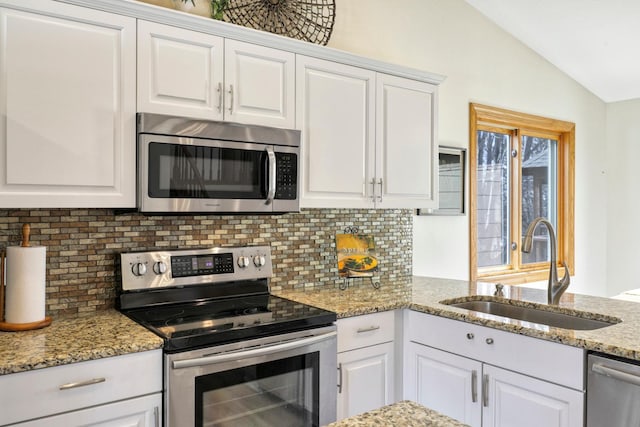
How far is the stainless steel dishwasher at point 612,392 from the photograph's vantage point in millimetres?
1579

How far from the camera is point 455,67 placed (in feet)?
11.4

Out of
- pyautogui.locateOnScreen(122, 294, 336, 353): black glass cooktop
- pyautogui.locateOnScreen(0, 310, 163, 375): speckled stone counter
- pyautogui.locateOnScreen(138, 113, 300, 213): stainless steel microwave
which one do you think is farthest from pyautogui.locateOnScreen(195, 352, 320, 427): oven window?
pyautogui.locateOnScreen(138, 113, 300, 213): stainless steel microwave

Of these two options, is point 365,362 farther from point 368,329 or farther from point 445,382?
point 445,382

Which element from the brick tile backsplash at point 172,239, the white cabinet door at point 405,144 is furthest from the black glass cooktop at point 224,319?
the white cabinet door at point 405,144

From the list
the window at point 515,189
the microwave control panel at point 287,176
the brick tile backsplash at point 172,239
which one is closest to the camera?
the brick tile backsplash at point 172,239

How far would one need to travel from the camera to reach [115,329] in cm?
175

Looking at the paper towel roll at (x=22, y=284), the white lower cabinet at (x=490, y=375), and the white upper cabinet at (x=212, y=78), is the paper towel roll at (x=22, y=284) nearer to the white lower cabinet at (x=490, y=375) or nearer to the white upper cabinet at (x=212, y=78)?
the white upper cabinet at (x=212, y=78)

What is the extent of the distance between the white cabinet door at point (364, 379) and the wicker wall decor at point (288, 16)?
1.63m

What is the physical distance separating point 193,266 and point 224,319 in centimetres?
40

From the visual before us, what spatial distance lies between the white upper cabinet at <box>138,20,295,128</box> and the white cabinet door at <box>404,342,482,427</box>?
1.24 meters

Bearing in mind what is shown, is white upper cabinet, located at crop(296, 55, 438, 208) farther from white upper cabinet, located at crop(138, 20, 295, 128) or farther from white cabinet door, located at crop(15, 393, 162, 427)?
white cabinet door, located at crop(15, 393, 162, 427)

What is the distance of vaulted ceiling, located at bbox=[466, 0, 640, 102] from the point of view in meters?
3.36

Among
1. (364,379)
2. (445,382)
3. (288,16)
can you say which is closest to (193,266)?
(364,379)

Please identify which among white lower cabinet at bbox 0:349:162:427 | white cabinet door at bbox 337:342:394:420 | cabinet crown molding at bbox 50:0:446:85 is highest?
cabinet crown molding at bbox 50:0:446:85
